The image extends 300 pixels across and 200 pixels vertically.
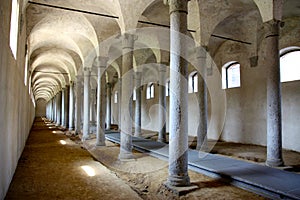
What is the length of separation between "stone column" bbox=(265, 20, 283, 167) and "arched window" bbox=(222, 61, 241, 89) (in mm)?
6376

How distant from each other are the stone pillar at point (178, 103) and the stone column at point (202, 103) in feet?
16.0

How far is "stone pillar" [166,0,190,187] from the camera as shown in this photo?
18.8 ft

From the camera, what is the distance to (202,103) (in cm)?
1068

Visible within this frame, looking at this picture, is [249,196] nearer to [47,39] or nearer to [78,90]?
[47,39]

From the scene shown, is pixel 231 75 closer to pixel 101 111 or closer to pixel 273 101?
pixel 273 101

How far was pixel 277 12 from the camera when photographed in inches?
310

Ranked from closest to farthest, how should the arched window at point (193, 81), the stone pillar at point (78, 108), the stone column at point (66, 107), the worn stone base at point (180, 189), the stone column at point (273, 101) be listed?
the worn stone base at point (180, 189)
the stone column at point (273, 101)
the arched window at point (193, 81)
the stone pillar at point (78, 108)
the stone column at point (66, 107)

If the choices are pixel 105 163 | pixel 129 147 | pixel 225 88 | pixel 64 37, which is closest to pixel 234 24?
pixel 225 88

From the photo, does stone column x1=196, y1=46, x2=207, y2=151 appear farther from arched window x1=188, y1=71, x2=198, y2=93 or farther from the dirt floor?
arched window x1=188, y1=71, x2=198, y2=93

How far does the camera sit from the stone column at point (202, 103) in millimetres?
10508

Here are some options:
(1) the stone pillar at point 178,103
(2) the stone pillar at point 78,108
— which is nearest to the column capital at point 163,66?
(2) the stone pillar at point 78,108

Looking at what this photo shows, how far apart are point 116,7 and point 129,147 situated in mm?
6096

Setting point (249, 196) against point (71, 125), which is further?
point (71, 125)

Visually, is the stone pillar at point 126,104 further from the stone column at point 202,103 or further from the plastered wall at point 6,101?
the plastered wall at point 6,101
